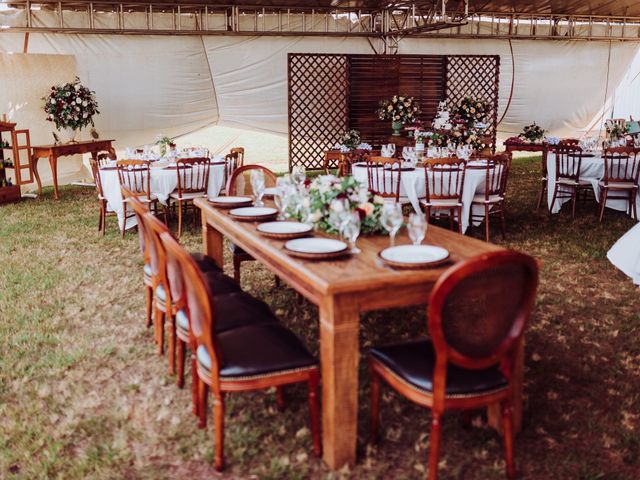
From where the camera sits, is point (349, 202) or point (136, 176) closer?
point (349, 202)

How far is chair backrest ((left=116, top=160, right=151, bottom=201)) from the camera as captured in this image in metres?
5.36

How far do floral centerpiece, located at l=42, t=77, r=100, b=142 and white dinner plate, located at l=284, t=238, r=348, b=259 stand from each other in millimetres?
6174

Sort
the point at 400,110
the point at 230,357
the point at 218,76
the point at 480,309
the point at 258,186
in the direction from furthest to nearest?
the point at 218,76, the point at 400,110, the point at 258,186, the point at 230,357, the point at 480,309

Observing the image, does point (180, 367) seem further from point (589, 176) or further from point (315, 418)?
point (589, 176)

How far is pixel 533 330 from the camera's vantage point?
3352mm

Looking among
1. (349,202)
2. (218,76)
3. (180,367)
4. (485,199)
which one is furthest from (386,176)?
(218,76)

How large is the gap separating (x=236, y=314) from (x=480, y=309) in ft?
3.41

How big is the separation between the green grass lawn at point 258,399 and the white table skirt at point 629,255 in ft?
0.29

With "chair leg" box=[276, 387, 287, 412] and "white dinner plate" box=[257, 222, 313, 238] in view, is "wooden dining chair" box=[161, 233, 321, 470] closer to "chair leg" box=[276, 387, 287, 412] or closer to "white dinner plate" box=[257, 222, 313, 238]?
"chair leg" box=[276, 387, 287, 412]

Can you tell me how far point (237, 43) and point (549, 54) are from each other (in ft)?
18.8

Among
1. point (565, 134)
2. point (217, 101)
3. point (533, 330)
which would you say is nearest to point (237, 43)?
point (217, 101)

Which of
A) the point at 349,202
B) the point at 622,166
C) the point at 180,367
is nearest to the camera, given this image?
the point at 349,202

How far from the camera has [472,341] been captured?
188 centimetres

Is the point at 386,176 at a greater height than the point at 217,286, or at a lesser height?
greater
